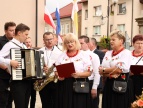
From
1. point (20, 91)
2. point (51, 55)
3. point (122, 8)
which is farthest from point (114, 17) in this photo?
point (20, 91)

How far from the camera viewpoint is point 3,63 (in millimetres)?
5684

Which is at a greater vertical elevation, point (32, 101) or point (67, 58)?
point (67, 58)

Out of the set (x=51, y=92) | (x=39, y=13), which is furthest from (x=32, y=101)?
(x=39, y=13)

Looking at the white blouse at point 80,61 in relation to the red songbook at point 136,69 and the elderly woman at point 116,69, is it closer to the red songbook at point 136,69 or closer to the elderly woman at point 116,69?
the elderly woman at point 116,69

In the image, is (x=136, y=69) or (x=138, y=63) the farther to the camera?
(x=138, y=63)

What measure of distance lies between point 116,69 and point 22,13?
30.6 ft

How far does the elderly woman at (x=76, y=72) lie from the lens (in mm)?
5785

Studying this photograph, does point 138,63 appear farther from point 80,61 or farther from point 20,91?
point 20,91

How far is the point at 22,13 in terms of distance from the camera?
1445 centimetres

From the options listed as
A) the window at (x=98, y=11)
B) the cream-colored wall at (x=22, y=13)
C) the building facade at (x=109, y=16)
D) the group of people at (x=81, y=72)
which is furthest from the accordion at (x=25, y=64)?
the window at (x=98, y=11)

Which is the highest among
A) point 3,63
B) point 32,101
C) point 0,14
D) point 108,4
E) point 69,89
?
point 108,4

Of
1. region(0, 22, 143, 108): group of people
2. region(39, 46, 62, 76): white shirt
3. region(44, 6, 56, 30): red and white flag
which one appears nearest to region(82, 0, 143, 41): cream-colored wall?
region(44, 6, 56, 30): red and white flag

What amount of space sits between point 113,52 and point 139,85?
35.6 inches

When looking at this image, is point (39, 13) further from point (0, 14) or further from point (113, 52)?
point (113, 52)
